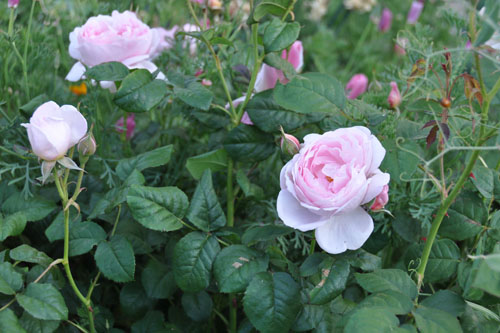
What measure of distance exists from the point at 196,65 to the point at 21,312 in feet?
1.71

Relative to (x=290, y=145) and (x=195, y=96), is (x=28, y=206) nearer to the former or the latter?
(x=195, y=96)

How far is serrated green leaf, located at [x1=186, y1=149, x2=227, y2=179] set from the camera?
76cm

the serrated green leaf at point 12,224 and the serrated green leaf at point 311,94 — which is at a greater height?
the serrated green leaf at point 311,94

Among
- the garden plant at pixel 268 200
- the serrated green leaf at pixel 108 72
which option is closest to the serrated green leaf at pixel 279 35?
the garden plant at pixel 268 200

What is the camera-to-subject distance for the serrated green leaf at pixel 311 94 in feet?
2.15

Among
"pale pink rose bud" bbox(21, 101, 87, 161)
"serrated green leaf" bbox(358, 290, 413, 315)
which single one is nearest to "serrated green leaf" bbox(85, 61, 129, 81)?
"pale pink rose bud" bbox(21, 101, 87, 161)

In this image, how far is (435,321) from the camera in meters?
0.49

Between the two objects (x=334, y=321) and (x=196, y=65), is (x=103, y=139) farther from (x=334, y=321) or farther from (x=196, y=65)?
(x=334, y=321)

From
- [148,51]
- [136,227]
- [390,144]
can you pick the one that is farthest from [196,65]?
[390,144]

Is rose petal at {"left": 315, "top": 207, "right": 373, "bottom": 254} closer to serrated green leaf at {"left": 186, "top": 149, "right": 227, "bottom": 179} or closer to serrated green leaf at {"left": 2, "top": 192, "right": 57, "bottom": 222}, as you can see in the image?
serrated green leaf at {"left": 186, "top": 149, "right": 227, "bottom": 179}

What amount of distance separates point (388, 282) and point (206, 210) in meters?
0.25

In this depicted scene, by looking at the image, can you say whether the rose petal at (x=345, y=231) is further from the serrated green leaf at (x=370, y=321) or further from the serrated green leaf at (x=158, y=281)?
the serrated green leaf at (x=158, y=281)

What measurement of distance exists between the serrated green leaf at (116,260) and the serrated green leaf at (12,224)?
0.37ft

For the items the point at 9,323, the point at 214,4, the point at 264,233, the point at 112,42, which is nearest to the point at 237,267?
the point at 264,233
